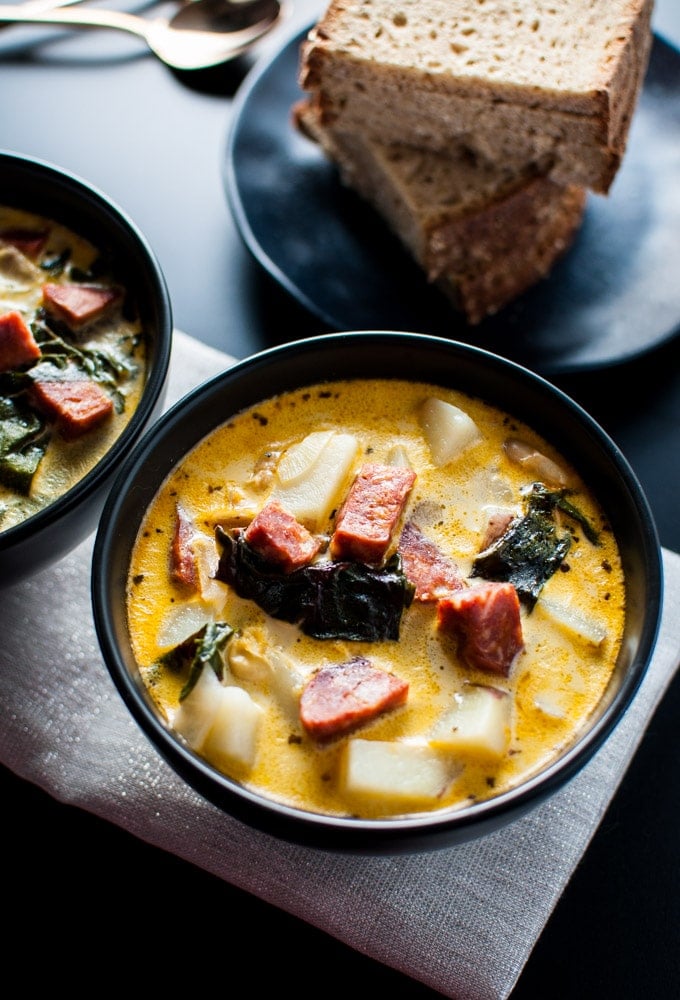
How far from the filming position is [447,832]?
6.70 ft

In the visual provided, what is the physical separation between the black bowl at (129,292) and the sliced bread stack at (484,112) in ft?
3.39

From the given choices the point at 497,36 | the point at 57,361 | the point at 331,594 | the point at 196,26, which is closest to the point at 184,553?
the point at 331,594

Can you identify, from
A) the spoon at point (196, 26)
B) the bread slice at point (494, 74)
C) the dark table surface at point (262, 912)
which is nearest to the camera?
the dark table surface at point (262, 912)

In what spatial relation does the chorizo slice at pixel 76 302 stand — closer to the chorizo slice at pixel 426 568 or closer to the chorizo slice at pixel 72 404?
the chorizo slice at pixel 72 404

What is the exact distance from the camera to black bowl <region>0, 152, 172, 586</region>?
2.48 meters

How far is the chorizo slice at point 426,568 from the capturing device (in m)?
2.41

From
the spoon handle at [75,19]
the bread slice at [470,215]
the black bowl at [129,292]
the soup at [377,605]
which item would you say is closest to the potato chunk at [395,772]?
the soup at [377,605]

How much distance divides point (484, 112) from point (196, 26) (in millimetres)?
1355

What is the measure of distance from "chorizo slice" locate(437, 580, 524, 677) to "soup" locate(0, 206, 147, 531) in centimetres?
103

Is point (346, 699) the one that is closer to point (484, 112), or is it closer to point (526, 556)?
point (526, 556)

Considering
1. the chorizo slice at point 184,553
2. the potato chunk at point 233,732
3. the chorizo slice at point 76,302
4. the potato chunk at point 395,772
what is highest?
the chorizo slice at point 76,302

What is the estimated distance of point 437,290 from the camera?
3641mm

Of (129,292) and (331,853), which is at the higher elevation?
(129,292)

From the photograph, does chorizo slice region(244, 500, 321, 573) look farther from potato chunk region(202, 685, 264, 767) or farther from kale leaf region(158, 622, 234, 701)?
potato chunk region(202, 685, 264, 767)
